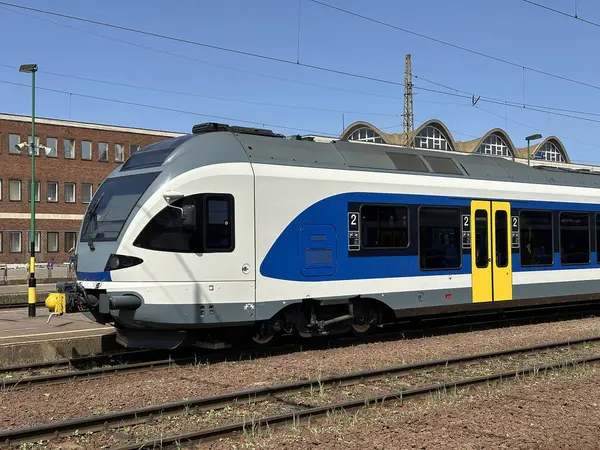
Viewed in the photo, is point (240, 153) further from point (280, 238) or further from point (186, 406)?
point (186, 406)

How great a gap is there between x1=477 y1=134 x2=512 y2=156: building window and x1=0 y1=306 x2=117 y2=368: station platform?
68.3m

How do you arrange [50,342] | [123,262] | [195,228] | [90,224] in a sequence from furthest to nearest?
[50,342]
[90,224]
[195,228]
[123,262]

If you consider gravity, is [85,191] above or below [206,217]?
above

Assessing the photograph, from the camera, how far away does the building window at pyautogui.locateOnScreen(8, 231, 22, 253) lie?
44375mm

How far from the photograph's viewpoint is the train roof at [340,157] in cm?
1053

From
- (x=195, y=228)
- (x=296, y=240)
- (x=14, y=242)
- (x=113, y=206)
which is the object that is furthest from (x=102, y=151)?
(x=195, y=228)

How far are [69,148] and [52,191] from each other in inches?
126

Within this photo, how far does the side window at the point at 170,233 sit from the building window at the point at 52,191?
39584 millimetres

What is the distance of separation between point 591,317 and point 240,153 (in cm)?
1063

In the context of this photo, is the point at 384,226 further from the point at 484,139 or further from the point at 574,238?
the point at 484,139

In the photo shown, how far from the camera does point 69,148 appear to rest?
154 feet

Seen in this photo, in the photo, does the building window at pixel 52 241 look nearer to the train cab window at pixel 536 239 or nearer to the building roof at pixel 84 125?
the building roof at pixel 84 125

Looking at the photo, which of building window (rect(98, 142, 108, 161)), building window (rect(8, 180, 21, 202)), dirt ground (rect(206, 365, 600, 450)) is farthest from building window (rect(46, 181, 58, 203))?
dirt ground (rect(206, 365, 600, 450))

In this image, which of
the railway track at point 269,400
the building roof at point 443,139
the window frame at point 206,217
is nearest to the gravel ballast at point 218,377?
the railway track at point 269,400
